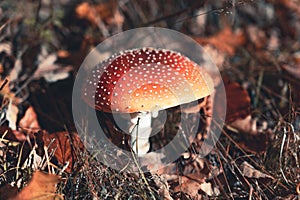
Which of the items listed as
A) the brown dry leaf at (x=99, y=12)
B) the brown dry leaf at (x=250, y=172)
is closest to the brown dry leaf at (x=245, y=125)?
the brown dry leaf at (x=250, y=172)

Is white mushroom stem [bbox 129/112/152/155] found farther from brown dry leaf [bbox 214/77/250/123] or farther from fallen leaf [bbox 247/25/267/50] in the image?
fallen leaf [bbox 247/25/267/50]

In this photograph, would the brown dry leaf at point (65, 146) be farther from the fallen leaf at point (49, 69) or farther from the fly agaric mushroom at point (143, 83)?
the fallen leaf at point (49, 69)

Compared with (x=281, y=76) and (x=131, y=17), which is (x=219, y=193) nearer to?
(x=281, y=76)

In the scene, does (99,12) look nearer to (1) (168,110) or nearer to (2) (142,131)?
(1) (168,110)

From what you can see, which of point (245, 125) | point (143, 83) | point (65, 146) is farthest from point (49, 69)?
point (245, 125)

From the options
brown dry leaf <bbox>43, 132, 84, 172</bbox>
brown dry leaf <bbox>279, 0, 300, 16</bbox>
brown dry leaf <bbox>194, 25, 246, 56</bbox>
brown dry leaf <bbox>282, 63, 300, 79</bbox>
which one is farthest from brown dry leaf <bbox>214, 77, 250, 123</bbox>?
brown dry leaf <bbox>279, 0, 300, 16</bbox>
